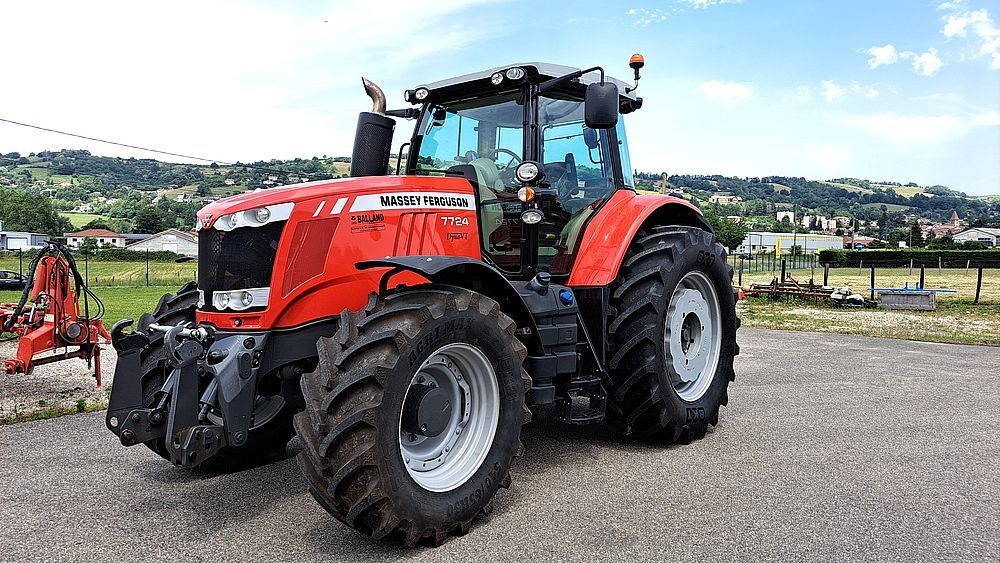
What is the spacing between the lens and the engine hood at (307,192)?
3.74 metres

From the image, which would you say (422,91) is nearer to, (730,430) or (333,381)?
(333,381)

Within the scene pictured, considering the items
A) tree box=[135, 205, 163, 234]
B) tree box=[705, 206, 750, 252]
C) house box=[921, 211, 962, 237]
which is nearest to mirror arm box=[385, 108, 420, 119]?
tree box=[135, 205, 163, 234]

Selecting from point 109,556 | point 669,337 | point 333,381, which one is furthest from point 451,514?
point 669,337

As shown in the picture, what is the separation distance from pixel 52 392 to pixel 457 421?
17.3 ft

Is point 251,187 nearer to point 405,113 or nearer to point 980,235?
point 405,113

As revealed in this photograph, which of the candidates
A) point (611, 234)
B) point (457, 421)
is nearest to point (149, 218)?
point (611, 234)

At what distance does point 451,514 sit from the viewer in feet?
11.2

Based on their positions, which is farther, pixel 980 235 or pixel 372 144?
pixel 980 235

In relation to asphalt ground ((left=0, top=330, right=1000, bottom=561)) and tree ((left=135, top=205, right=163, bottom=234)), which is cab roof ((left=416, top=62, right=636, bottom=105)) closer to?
asphalt ground ((left=0, top=330, right=1000, bottom=561))

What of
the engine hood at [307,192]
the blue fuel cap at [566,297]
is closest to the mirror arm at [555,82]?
the engine hood at [307,192]

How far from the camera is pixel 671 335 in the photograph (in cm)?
530

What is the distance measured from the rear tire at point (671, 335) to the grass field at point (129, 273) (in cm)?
2460

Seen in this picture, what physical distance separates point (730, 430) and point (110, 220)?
62505mm

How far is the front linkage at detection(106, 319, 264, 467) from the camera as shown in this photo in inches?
130
